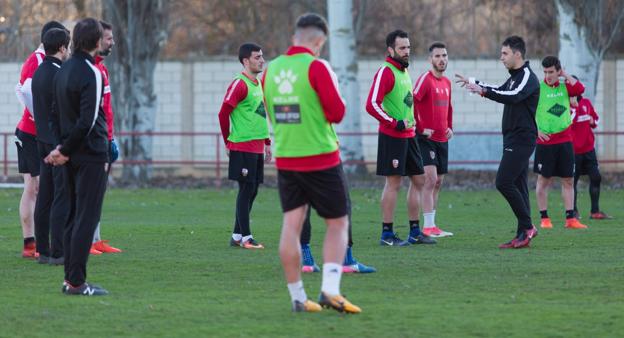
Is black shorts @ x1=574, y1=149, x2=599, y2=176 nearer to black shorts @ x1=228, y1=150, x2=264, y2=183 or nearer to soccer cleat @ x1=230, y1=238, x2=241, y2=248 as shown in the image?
black shorts @ x1=228, y1=150, x2=264, y2=183

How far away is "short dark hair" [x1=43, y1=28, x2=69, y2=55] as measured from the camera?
33.7 ft

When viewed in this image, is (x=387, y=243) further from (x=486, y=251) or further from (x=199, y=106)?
(x=199, y=106)

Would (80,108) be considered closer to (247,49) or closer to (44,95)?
(44,95)

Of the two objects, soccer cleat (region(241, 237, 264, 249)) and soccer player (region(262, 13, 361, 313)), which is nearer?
soccer player (region(262, 13, 361, 313))

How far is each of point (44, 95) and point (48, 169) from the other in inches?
30.5

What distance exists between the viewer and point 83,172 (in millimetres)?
8578

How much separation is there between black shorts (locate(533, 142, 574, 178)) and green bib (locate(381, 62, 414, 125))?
2.99 meters

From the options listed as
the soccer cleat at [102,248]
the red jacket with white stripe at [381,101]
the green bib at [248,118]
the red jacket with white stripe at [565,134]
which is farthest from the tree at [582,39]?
the soccer cleat at [102,248]

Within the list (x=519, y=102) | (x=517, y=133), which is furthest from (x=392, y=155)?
(x=519, y=102)

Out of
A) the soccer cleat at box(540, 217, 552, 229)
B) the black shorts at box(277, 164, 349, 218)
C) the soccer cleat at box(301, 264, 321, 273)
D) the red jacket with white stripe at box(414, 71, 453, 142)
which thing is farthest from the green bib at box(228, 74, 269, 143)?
the black shorts at box(277, 164, 349, 218)

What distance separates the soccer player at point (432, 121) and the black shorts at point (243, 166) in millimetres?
2010

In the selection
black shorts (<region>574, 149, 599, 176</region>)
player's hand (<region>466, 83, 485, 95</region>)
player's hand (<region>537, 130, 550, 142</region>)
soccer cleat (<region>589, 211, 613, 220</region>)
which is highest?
player's hand (<region>466, 83, 485, 95</region>)

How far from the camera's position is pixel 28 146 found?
11125 mm

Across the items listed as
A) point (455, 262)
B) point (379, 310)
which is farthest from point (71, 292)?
point (455, 262)
